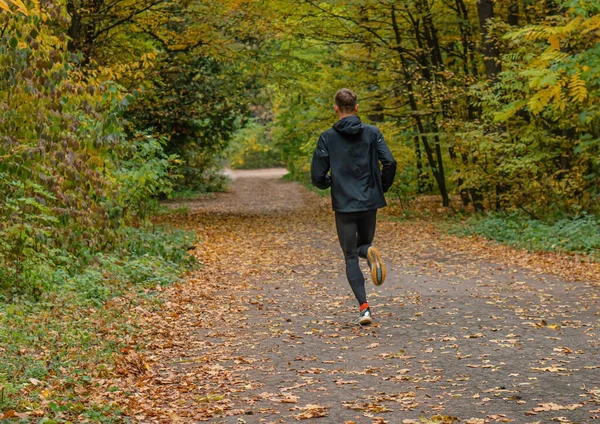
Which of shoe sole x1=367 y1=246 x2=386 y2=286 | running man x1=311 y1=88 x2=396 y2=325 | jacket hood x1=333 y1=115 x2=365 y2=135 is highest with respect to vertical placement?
jacket hood x1=333 y1=115 x2=365 y2=135

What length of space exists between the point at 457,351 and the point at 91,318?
12.1ft

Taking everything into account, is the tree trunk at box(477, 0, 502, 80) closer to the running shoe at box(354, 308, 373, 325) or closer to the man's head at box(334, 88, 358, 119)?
the man's head at box(334, 88, 358, 119)

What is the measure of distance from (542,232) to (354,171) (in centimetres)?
870

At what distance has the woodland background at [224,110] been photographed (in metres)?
9.55

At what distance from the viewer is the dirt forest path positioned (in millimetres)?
5613

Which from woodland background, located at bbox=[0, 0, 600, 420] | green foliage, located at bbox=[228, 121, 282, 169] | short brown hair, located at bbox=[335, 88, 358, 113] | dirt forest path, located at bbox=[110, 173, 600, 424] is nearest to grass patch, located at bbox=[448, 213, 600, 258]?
woodland background, located at bbox=[0, 0, 600, 420]

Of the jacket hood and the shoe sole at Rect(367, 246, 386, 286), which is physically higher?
the jacket hood

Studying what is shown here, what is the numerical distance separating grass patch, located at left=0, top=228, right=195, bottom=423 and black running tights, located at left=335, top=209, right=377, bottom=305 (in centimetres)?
226

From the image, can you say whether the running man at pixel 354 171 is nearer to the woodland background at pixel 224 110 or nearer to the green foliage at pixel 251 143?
the woodland background at pixel 224 110

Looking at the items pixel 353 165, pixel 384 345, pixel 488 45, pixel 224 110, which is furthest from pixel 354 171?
pixel 224 110

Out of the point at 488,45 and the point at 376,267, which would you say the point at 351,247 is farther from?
the point at 488,45

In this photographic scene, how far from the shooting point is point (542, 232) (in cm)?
1595

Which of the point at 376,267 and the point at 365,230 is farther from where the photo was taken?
the point at 365,230

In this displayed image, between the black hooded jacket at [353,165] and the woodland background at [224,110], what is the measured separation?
2.81 m
